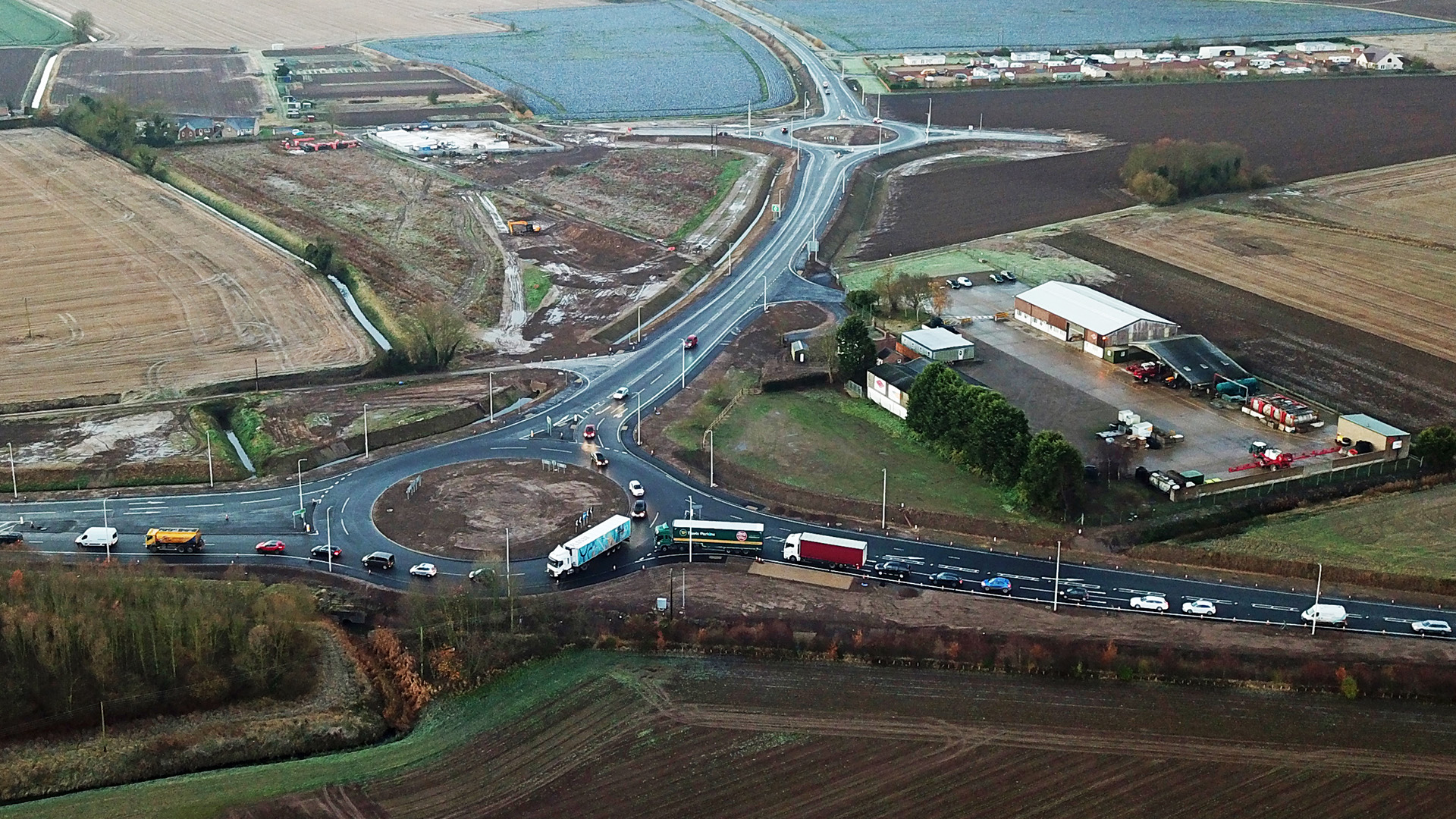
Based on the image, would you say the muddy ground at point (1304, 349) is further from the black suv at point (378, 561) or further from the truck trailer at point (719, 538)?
the black suv at point (378, 561)

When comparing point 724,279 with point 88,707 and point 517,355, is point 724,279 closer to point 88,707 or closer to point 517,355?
point 517,355

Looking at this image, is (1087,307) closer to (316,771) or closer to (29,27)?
(316,771)

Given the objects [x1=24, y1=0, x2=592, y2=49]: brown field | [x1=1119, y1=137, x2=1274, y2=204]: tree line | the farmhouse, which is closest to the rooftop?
[x1=1119, y1=137, x2=1274, y2=204]: tree line

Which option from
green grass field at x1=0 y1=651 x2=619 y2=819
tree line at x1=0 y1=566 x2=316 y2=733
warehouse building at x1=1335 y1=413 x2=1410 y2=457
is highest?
warehouse building at x1=1335 y1=413 x2=1410 y2=457

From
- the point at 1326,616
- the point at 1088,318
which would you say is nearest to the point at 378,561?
the point at 1326,616

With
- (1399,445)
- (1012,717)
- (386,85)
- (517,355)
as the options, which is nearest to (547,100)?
(386,85)

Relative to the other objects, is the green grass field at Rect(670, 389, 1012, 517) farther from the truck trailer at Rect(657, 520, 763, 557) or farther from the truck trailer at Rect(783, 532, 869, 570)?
the truck trailer at Rect(657, 520, 763, 557)
